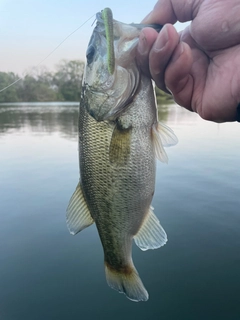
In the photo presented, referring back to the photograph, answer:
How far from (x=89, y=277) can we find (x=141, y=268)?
144 cm

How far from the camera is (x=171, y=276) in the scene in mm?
8086

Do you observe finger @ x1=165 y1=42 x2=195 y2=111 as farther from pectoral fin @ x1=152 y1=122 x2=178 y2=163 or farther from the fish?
pectoral fin @ x1=152 y1=122 x2=178 y2=163

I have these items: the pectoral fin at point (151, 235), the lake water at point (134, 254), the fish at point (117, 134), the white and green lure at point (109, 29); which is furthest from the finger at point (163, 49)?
the lake water at point (134, 254)

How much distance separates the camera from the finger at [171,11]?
2219 millimetres

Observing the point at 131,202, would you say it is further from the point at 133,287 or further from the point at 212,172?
the point at 212,172

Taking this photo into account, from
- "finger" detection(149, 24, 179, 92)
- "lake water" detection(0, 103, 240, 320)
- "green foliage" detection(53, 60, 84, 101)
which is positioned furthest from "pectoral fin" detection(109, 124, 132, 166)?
"green foliage" detection(53, 60, 84, 101)

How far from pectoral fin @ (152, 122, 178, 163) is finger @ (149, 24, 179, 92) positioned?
363 millimetres

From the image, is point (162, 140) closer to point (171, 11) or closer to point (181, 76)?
point (181, 76)

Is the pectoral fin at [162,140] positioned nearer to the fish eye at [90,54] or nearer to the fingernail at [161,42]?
the fingernail at [161,42]

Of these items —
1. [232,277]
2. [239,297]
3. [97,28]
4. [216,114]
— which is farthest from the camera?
[232,277]

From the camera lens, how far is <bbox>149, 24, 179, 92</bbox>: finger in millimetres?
1744

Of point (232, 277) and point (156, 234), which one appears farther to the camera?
point (232, 277)

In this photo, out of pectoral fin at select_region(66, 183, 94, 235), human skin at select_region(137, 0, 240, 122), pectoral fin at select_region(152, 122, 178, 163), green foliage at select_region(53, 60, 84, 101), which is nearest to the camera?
human skin at select_region(137, 0, 240, 122)

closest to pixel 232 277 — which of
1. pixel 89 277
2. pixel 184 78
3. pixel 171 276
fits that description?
pixel 171 276
